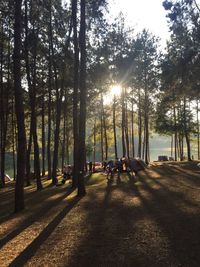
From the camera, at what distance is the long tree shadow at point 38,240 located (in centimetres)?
779

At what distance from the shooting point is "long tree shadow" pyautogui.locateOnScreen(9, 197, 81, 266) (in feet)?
25.6

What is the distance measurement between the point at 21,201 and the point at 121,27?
20.9 m

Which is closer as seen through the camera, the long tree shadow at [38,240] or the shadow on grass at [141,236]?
the shadow on grass at [141,236]

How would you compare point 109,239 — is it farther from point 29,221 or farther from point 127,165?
point 127,165

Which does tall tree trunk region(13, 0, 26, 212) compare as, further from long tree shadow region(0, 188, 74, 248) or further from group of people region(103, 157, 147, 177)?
group of people region(103, 157, 147, 177)

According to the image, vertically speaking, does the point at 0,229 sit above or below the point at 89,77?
below

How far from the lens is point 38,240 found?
923 cm

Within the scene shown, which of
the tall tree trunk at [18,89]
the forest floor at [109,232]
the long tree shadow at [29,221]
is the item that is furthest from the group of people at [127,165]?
the tall tree trunk at [18,89]

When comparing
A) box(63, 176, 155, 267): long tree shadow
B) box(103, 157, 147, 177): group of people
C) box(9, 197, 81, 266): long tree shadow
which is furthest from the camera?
box(103, 157, 147, 177): group of people

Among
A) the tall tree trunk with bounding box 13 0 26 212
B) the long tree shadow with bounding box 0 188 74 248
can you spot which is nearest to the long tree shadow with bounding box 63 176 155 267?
the long tree shadow with bounding box 0 188 74 248

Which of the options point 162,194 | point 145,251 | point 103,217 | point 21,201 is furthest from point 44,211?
point 145,251

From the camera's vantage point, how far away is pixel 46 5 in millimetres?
21078

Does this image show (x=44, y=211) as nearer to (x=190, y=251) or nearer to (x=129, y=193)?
(x=129, y=193)

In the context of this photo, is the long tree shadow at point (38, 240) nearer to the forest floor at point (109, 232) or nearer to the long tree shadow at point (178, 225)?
the forest floor at point (109, 232)
